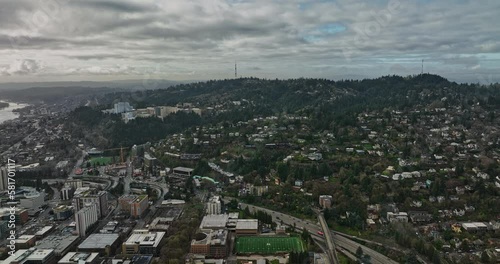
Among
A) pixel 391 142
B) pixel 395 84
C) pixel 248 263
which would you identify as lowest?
pixel 248 263

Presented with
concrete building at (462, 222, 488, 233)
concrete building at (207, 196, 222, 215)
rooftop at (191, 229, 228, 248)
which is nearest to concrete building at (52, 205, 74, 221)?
concrete building at (207, 196, 222, 215)

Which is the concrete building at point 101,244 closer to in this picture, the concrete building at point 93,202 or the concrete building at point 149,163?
the concrete building at point 93,202

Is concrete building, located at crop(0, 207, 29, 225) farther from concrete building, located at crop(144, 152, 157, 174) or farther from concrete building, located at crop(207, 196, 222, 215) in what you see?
concrete building, located at crop(144, 152, 157, 174)

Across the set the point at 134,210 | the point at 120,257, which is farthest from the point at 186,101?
the point at 120,257

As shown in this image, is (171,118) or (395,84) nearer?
(171,118)

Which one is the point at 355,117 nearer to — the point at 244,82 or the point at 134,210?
the point at 134,210

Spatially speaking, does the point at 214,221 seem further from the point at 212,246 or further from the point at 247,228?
the point at 212,246

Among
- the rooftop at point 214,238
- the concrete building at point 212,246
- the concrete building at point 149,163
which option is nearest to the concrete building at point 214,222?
the rooftop at point 214,238
